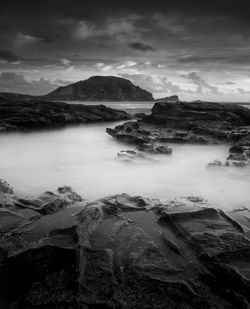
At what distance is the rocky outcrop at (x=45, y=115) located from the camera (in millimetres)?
27203

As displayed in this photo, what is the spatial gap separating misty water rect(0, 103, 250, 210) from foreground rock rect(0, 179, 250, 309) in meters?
2.36

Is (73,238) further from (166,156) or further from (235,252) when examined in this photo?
(166,156)

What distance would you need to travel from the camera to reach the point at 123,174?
36.3ft

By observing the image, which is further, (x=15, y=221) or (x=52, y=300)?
(x=15, y=221)

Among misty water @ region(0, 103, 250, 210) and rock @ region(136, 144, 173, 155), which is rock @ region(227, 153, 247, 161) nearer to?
misty water @ region(0, 103, 250, 210)

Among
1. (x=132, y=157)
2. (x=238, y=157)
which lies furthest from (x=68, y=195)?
(x=238, y=157)

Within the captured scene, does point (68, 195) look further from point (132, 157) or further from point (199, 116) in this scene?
point (199, 116)

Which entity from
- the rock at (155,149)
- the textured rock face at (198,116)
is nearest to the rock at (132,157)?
the rock at (155,149)

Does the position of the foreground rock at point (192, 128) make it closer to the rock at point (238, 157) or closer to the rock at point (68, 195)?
the rock at point (238, 157)

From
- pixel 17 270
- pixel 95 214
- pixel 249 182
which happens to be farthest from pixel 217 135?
pixel 17 270

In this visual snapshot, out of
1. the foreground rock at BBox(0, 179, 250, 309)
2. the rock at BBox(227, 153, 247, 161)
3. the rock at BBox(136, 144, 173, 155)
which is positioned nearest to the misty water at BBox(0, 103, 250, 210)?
the rock at BBox(136, 144, 173, 155)

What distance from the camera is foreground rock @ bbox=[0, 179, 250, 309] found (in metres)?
3.96

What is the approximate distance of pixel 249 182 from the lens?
9898mm

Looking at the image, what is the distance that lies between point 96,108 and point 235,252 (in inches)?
1444
